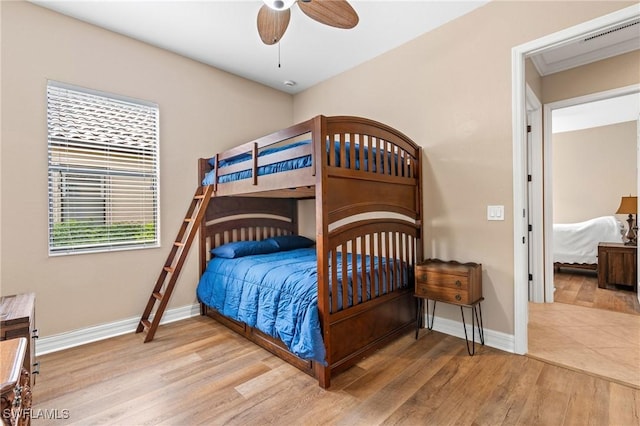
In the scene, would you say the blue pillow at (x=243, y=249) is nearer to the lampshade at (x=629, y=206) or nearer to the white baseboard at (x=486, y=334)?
the white baseboard at (x=486, y=334)

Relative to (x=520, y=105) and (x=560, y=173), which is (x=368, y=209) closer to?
(x=520, y=105)

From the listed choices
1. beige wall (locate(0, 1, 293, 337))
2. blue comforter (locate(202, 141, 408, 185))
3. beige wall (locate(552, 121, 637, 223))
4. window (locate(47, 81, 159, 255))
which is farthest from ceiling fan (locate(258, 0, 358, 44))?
beige wall (locate(552, 121, 637, 223))

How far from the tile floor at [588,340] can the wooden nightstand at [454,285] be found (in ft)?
1.58

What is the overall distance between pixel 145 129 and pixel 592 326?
4582mm

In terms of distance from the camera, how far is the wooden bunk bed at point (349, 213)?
1.97 m

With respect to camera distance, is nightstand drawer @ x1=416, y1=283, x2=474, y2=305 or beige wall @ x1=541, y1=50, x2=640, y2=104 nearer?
nightstand drawer @ x1=416, y1=283, x2=474, y2=305

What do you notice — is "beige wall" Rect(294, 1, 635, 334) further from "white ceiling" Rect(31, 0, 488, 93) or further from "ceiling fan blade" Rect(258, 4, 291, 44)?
"ceiling fan blade" Rect(258, 4, 291, 44)

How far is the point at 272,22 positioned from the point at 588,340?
136 inches

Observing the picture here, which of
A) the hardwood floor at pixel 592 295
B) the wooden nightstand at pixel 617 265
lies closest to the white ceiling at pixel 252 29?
the hardwood floor at pixel 592 295

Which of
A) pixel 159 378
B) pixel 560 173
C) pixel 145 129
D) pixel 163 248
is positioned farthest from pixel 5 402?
pixel 560 173

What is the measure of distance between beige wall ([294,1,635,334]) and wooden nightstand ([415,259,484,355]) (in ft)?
0.40

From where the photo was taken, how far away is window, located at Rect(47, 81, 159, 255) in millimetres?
2508

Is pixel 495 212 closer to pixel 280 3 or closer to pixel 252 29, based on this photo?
pixel 280 3

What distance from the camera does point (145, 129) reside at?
297 centimetres
